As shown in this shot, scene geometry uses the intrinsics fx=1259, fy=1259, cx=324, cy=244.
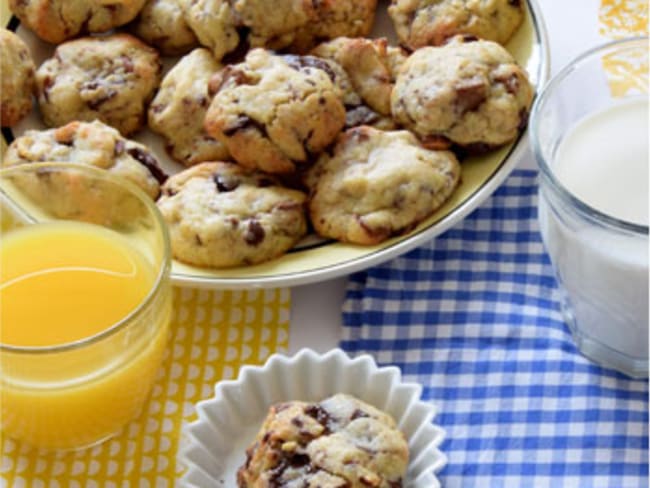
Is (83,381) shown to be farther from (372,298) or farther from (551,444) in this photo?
(551,444)

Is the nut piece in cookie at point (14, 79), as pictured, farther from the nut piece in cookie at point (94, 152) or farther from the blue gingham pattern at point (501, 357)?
the blue gingham pattern at point (501, 357)

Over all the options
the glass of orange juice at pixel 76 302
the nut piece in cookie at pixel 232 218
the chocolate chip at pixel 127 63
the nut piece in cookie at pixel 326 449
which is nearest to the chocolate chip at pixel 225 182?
the nut piece in cookie at pixel 232 218

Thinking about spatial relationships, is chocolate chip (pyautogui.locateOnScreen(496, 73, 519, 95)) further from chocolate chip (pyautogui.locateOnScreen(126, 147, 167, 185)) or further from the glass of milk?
chocolate chip (pyautogui.locateOnScreen(126, 147, 167, 185))

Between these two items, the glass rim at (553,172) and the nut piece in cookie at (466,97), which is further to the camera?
the nut piece in cookie at (466,97)

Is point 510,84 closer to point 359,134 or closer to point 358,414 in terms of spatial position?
point 359,134

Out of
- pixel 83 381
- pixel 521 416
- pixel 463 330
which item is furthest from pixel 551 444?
pixel 83 381
